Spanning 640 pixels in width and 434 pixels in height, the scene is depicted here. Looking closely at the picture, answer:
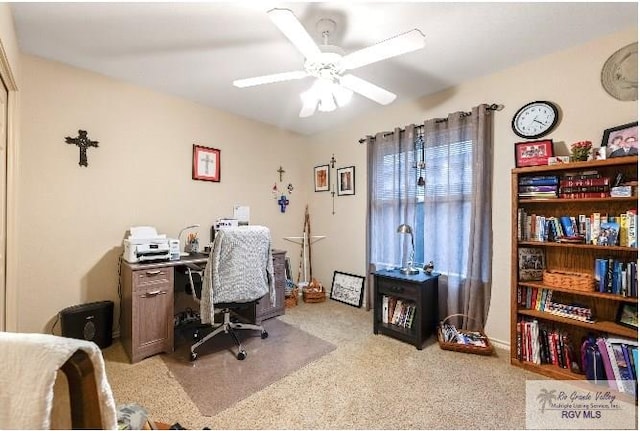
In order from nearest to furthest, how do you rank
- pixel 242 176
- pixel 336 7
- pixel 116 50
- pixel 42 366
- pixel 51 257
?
pixel 42 366
pixel 336 7
pixel 116 50
pixel 51 257
pixel 242 176

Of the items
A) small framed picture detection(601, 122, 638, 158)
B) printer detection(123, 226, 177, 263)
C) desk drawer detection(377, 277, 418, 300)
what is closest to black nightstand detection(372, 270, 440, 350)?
desk drawer detection(377, 277, 418, 300)

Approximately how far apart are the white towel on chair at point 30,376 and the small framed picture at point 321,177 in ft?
11.5

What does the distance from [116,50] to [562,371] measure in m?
3.96

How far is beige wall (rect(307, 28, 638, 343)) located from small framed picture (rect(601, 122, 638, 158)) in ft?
0.39

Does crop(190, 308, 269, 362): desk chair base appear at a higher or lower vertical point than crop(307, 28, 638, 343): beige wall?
lower

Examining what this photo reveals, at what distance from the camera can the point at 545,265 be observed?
2.23 meters

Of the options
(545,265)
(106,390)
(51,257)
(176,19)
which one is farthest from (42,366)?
(545,265)

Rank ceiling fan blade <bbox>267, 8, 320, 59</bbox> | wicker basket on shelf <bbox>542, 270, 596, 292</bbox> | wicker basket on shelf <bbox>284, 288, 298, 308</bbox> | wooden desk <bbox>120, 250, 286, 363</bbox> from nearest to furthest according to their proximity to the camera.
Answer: ceiling fan blade <bbox>267, 8, 320, 59</bbox> → wicker basket on shelf <bbox>542, 270, 596, 292</bbox> → wooden desk <bbox>120, 250, 286, 363</bbox> → wicker basket on shelf <bbox>284, 288, 298, 308</bbox>

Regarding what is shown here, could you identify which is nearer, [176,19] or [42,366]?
[42,366]

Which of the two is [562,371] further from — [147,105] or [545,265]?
[147,105]

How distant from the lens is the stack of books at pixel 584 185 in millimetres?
1855

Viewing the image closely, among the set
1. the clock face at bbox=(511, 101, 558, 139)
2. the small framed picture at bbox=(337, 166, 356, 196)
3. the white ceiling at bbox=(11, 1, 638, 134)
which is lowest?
the small framed picture at bbox=(337, 166, 356, 196)

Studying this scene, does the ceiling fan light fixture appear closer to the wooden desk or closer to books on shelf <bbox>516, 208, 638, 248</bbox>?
books on shelf <bbox>516, 208, 638, 248</bbox>

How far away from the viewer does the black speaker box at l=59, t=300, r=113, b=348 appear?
221cm
